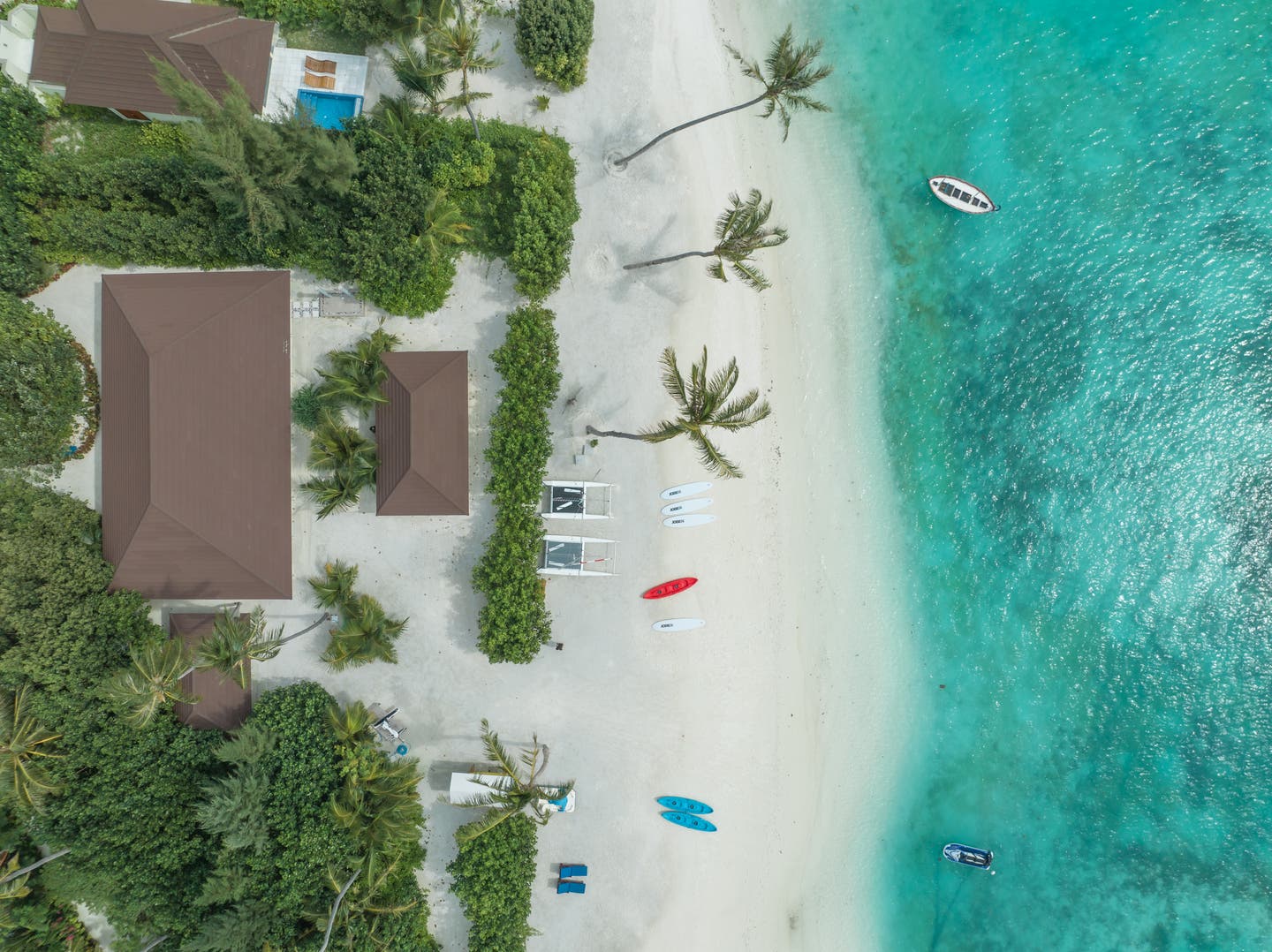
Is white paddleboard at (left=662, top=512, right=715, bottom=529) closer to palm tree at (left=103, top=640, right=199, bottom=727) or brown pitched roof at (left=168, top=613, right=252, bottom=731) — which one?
brown pitched roof at (left=168, top=613, right=252, bottom=731)

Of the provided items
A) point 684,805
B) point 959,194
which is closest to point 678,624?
point 684,805

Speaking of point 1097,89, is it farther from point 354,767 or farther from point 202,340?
point 354,767

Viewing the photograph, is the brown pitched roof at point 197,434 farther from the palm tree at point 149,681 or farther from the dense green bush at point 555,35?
the dense green bush at point 555,35

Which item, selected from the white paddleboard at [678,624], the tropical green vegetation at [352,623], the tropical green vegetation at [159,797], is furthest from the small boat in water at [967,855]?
the tropical green vegetation at [352,623]

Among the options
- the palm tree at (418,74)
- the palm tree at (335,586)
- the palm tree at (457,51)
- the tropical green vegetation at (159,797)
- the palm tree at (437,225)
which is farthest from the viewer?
the palm tree at (335,586)

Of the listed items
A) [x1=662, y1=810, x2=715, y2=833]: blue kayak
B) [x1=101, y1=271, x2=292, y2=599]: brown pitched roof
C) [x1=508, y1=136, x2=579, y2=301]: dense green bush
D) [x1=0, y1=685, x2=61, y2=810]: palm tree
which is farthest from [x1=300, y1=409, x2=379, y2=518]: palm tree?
[x1=662, y1=810, x2=715, y2=833]: blue kayak

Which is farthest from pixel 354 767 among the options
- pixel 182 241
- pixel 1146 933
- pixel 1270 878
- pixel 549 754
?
pixel 1270 878
